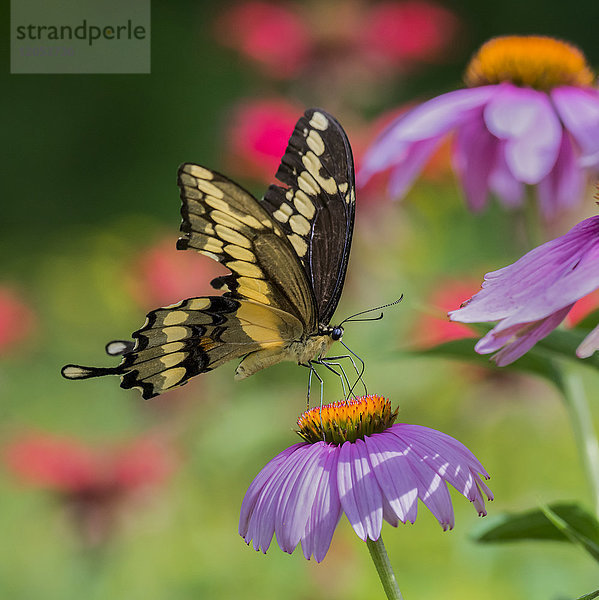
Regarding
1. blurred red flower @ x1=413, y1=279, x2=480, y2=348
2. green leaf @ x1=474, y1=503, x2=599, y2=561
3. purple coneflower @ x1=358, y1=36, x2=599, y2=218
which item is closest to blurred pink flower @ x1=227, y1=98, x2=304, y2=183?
blurred red flower @ x1=413, y1=279, x2=480, y2=348

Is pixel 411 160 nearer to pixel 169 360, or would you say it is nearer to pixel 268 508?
pixel 169 360

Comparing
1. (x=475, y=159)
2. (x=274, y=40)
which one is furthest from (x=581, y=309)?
(x=274, y=40)

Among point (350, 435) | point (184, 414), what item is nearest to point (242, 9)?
point (184, 414)

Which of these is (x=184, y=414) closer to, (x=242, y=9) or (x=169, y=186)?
(x=242, y=9)

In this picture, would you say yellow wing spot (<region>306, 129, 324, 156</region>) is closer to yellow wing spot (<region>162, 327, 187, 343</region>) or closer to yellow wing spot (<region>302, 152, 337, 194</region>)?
yellow wing spot (<region>302, 152, 337, 194</region>)

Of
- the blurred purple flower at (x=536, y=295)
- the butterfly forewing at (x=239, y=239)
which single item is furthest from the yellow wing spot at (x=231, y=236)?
the blurred purple flower at (x=536, y=295)
